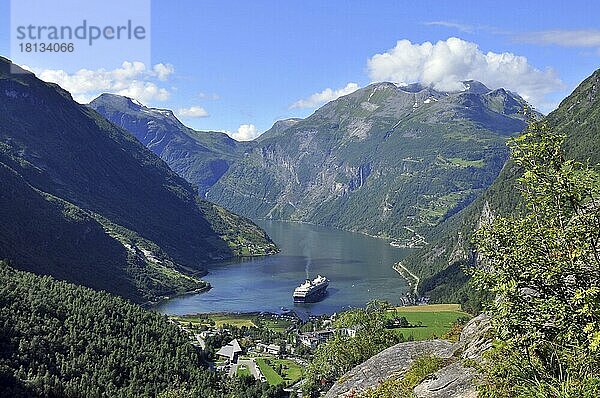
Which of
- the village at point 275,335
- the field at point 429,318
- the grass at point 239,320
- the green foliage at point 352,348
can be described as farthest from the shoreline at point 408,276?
the green foliage at point 352,348

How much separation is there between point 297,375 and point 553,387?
235ft

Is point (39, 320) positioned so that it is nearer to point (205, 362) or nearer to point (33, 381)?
point (33, 381)

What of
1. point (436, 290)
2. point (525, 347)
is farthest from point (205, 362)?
point (436, 290)

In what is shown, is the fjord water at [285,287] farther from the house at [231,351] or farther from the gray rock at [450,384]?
the gray rock at [450,384]

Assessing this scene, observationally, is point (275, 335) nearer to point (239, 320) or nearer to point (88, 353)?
point (239, 320)

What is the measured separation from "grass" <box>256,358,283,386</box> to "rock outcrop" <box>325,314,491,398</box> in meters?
53.8

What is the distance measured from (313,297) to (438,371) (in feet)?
404

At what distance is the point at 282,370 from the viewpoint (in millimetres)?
78812

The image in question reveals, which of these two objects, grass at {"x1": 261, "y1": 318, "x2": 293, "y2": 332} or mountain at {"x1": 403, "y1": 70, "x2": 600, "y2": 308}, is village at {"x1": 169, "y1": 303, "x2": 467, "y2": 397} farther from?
mountain at {"x1": 403, "y1": 70, "x2": 600, "y2": 308}

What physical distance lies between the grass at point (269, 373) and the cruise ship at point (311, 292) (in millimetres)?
52002

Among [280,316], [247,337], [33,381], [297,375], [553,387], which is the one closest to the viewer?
[553,387]

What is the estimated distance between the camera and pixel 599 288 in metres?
8.38

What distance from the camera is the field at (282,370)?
74.4 m

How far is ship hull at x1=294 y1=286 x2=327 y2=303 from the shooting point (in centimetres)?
13600
